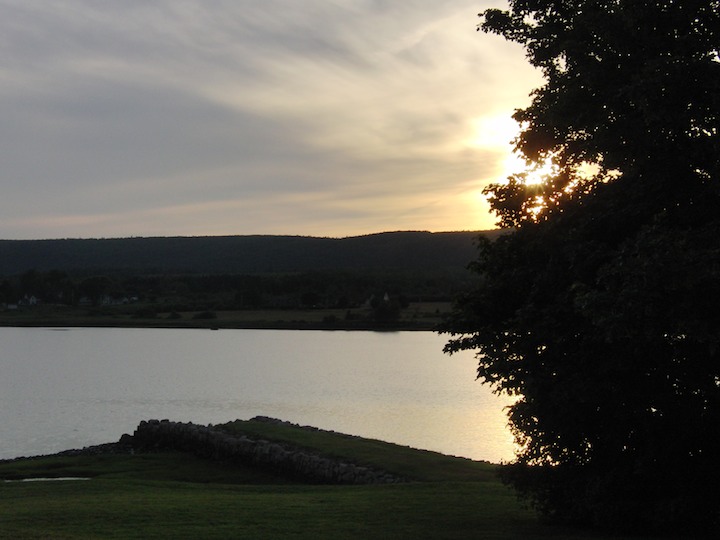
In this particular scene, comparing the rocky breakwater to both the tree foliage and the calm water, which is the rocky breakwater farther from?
the tree foliage

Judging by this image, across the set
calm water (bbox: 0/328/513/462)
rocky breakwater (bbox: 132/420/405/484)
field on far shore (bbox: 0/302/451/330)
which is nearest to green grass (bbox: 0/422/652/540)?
rocky breakwater (bbox: 132/420/405/484)

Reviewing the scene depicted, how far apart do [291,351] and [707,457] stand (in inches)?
3356

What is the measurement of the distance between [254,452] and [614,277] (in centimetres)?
1707

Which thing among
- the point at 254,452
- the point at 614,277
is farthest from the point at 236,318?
the point at 614,277

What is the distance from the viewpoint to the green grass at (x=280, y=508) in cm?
1346

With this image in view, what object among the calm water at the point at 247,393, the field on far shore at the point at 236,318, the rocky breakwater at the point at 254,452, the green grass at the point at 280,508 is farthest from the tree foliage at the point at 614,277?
the field on far shore at the point at 236,318

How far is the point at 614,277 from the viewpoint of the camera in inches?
474

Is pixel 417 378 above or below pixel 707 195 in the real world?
below

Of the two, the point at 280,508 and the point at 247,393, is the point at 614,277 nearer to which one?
the point at 280,508

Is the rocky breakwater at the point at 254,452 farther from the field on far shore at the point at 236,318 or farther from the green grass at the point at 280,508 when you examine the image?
the field on far shore at the point at 236,318

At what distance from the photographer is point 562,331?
45.5ft

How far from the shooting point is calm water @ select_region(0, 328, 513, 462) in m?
38.3

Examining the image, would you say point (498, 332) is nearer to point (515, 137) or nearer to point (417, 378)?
point (515, 137)

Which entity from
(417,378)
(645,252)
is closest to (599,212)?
(645,252)
